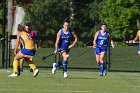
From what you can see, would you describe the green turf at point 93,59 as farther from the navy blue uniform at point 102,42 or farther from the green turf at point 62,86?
the green turf at point 62,86

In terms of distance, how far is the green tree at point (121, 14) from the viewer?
63.1 m

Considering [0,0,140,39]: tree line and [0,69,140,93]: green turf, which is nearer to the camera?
[0,69,140,93]: green turf

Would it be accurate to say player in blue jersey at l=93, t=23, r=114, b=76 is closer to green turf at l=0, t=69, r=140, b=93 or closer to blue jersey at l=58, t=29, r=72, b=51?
blue jersey at l=58, t=29, r=72, b=51

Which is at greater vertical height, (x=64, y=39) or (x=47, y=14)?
(x=47, y=14)

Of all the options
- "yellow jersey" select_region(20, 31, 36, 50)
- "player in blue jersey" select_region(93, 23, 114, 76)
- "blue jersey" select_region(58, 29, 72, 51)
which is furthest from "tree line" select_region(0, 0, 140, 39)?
"yellow jersey" select_region(20, 31, 36, 50)

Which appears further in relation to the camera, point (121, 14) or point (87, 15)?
point (87, 15)

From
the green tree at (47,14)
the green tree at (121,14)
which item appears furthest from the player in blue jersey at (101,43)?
the green tree at (121,14)

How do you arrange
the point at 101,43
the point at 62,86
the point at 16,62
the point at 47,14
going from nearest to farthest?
1. the point at 62,86
2. the point at 16,62
3. the point at 101,43
4. the point at 47,14

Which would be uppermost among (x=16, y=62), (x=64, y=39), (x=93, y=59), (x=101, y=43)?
(x=64, y=39)

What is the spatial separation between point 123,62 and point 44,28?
109 ft

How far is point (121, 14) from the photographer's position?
63.4 m

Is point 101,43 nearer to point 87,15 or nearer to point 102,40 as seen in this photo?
point 102,40

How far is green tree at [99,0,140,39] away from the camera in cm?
6306

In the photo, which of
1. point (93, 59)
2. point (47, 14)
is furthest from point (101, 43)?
point (47, 14)
